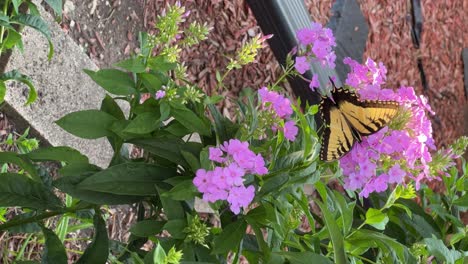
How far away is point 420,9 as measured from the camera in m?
4.43

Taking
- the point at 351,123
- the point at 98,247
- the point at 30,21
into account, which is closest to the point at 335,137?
the point at 351,123

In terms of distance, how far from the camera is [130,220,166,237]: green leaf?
1.33m

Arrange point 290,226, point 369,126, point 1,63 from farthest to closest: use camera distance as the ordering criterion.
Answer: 1. point 1,63
2. point 290,226
3. point 369,126

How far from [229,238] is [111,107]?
0.39 m

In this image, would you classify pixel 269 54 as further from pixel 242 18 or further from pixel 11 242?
pixel 11 242

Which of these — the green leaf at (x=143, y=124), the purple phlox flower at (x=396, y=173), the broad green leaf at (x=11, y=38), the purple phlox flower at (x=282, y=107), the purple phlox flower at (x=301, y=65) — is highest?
the broad green leaf at (x=11, y=38)

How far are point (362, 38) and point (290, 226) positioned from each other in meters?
2.69

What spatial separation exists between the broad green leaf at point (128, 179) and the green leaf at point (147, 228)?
6 centimetres

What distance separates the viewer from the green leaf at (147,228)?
133 cm

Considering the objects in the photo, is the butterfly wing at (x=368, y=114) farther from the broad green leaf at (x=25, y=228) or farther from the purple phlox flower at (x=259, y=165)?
the broad green leaf at (x=25, y=228)

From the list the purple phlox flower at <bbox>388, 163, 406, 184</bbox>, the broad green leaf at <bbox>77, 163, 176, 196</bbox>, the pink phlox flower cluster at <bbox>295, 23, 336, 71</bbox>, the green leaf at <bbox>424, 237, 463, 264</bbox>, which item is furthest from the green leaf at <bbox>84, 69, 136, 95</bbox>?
the green leaf at <bbox>424, 237, 463, 264</bbox>

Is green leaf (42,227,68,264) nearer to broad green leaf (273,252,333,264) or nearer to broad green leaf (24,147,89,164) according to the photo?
broad green leaf (24,147,89,164)

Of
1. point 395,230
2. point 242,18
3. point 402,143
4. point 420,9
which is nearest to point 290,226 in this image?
point 402,143

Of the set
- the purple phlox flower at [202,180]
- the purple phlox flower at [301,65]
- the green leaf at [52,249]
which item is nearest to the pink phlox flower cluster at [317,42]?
the purple phlox flower at [301,65]
